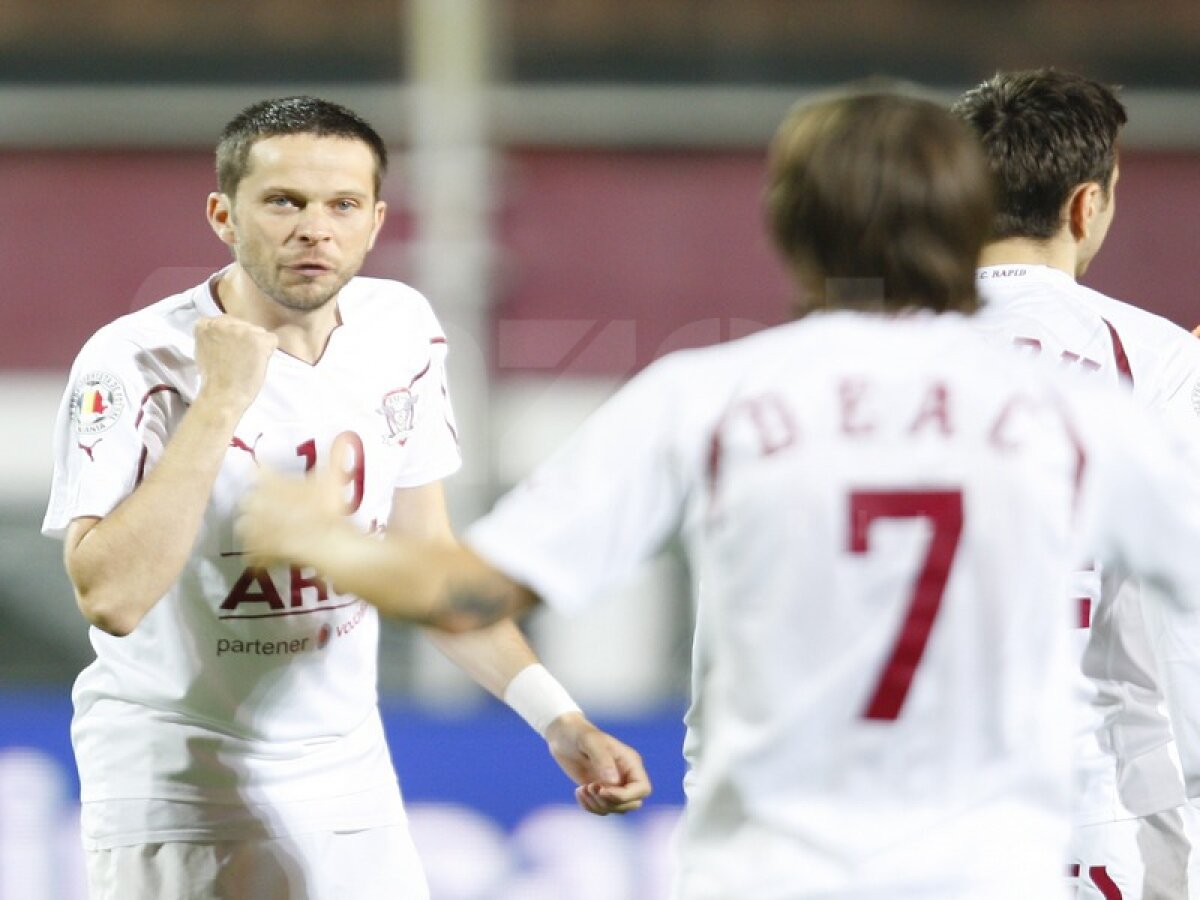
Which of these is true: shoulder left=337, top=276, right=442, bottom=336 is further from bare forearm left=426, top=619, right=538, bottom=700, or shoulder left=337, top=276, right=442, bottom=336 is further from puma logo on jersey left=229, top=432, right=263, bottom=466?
bare forearm left=426, top=619, right=538, bottom=700

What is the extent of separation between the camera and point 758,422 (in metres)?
1.87

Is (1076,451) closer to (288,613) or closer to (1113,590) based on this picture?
(1113,590)

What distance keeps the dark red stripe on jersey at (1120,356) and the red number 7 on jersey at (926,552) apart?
1150mm

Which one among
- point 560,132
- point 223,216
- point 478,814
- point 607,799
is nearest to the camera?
point 607,799

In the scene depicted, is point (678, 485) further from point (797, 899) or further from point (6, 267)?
point (6, 267)

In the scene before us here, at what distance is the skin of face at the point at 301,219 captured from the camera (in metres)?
2.97

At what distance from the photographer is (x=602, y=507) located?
1.90 metres

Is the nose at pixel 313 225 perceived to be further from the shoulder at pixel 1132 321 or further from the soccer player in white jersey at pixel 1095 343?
the shoulder at pixel 1132 321

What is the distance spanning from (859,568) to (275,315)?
147 centimetres

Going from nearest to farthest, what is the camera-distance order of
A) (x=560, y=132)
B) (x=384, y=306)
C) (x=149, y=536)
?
(x=149, y=536)
(x=384, y=306)
(x=560, y=132)

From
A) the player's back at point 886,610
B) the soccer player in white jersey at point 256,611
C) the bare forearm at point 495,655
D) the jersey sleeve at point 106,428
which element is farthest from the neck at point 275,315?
the player's back at point 886,610

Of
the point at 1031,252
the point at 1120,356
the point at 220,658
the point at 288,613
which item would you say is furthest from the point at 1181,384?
the point at 220,658

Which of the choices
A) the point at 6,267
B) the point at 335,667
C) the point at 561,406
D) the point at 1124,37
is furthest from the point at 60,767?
the point at 1124,37

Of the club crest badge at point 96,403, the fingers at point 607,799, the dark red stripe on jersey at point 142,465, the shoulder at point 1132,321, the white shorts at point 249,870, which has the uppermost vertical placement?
the shoulder at point 1132,321
